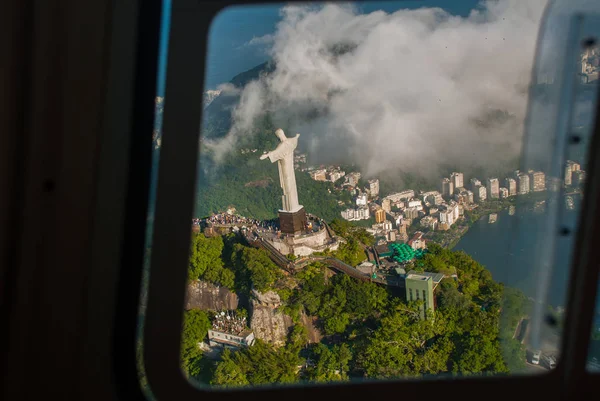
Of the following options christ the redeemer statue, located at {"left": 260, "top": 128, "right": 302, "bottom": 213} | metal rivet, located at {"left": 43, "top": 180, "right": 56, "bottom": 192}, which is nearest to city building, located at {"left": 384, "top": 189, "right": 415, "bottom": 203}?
christ the redeemer statue, located at {"left": 260, "top": 128, "right": 302, "bottom": 213}

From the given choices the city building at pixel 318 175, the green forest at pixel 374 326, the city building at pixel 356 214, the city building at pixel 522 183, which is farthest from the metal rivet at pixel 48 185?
the city building at pixel 522 183

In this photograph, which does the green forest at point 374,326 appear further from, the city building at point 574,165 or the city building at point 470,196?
the city building at point 574,165

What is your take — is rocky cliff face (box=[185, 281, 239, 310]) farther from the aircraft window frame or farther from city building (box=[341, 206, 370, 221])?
city building (box=[341, 206, 370, 221])

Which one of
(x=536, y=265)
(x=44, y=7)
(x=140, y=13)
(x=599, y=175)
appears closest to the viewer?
(x=44, y=7)

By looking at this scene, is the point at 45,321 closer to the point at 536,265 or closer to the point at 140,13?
the point at 140,13

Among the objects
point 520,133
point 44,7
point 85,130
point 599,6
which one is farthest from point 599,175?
point 44,7

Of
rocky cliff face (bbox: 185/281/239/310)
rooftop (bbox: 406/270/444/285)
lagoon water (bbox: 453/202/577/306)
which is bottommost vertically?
rocky cliff face (bbox: 185/281/239/310)
